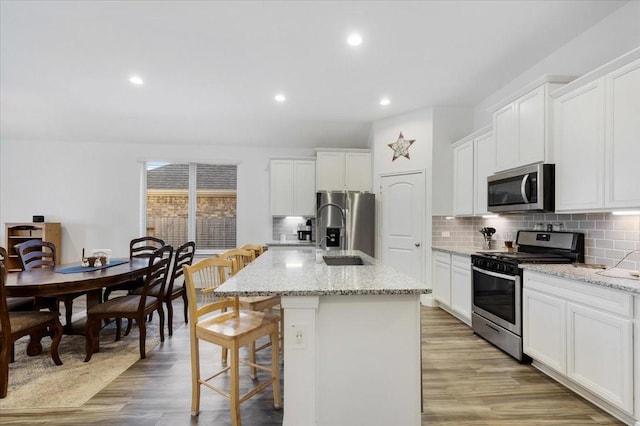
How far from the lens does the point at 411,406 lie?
161 centimetres

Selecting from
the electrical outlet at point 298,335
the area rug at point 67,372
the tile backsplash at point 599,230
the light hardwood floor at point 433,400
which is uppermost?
the tile backsplash at point 599,230

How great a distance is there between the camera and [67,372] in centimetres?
246

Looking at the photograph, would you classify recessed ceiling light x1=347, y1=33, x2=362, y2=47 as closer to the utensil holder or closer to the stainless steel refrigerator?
the stainless steel refrigerator

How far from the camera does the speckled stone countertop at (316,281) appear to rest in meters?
1.53

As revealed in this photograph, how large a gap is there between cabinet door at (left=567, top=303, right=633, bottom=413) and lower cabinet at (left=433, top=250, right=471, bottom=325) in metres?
1.31

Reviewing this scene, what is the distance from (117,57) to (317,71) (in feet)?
6.98

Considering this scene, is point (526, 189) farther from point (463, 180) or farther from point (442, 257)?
point (442, 257)

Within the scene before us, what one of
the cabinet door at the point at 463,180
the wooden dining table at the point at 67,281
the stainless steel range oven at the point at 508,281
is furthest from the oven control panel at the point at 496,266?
the wooden dining table at the point at 67,281

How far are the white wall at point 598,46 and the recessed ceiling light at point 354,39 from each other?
1738 millimetres

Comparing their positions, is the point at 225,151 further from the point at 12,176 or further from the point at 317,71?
the point at 12,176

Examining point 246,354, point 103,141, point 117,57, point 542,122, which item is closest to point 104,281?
point 246,354

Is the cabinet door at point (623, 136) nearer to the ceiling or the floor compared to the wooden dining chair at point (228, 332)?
nearer to the ceiling

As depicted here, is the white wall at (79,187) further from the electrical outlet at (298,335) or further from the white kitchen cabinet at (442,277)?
the electrical outlet at (298,335)

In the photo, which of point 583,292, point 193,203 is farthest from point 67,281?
point 583,292
